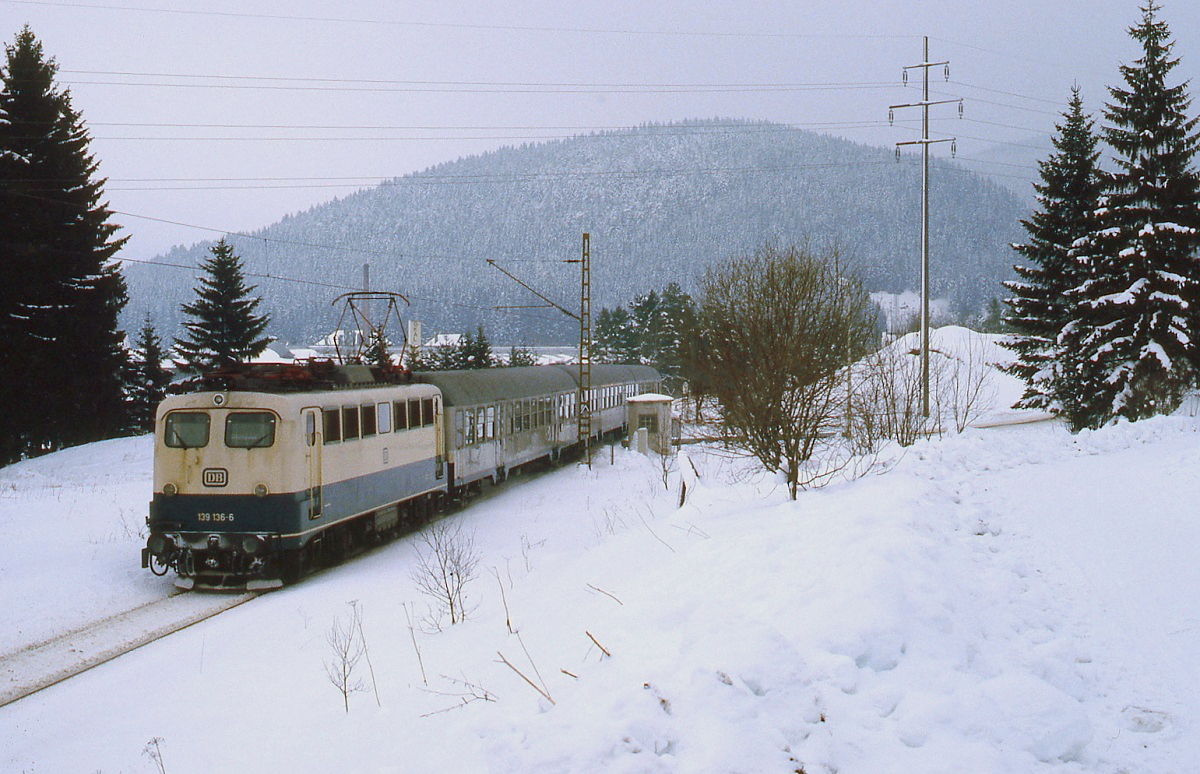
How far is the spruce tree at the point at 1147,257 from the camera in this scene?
2483 cm

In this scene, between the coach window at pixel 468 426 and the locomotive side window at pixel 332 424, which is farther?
the coach window at pixel 468 426

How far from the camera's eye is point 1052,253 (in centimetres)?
2966

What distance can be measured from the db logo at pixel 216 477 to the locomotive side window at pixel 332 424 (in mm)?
1593

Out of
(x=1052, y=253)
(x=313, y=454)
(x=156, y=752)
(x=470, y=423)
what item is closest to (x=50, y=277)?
(x=470, y=423)

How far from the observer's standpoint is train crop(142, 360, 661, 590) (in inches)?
517

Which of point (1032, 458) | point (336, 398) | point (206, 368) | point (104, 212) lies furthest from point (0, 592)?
point (206, 368)

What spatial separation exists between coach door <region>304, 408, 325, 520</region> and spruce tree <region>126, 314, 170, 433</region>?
2653 cm

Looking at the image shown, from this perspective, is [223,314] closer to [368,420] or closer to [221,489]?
[368,420]

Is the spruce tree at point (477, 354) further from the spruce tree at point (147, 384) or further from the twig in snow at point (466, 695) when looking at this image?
the twig in snow at point (466, 695)

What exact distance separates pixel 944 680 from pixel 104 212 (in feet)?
106

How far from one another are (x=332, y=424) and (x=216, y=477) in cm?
195

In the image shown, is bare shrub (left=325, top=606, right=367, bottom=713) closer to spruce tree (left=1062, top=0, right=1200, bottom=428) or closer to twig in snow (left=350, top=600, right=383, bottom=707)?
twig in snow (left=350, top=600, right=383, bottom=707)

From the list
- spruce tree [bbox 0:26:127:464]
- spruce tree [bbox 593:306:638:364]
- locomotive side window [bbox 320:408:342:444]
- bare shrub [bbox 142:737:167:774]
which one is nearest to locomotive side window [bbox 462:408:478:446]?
locomotive side window [bbox 320:408:342:444]

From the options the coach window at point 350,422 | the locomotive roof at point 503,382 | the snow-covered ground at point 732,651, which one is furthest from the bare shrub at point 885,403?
the coach window at point 350,422
